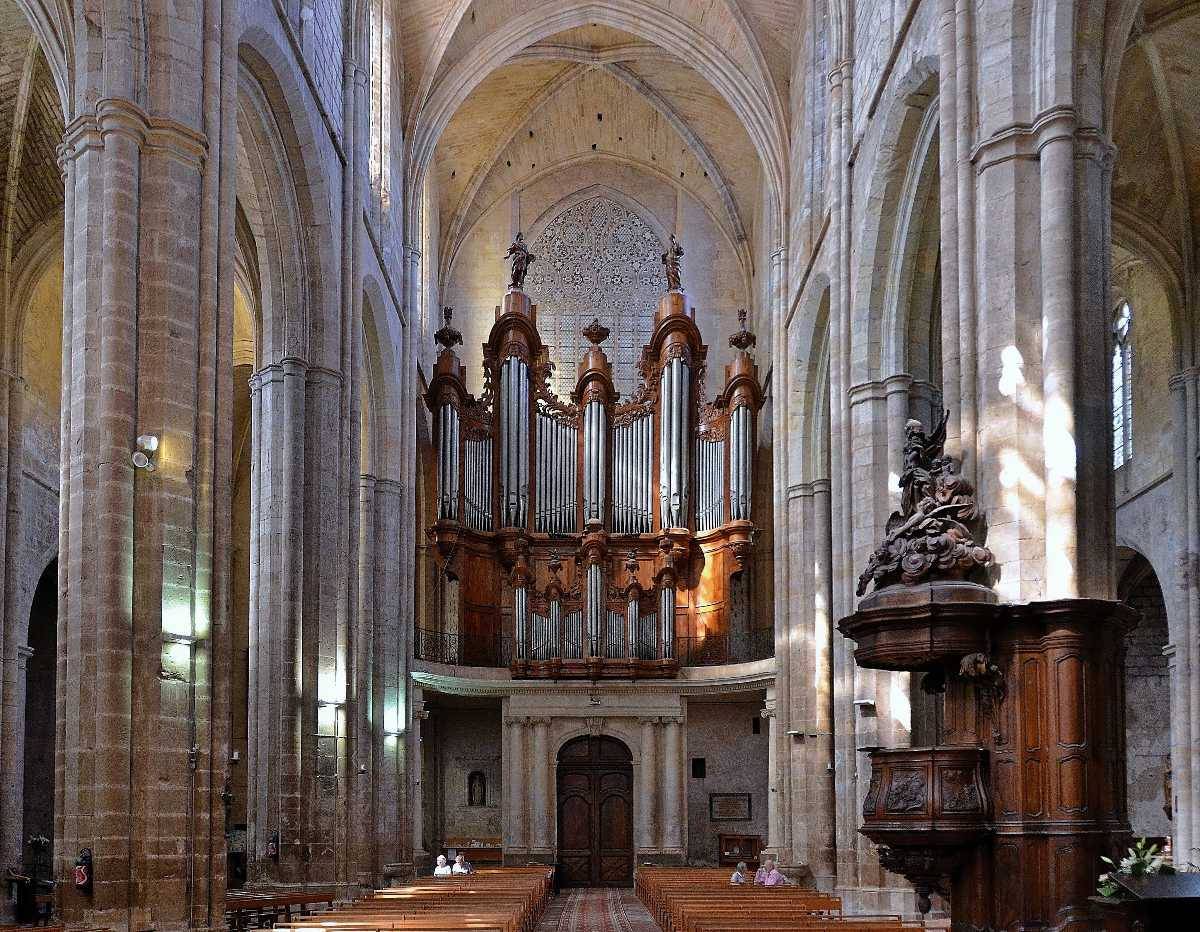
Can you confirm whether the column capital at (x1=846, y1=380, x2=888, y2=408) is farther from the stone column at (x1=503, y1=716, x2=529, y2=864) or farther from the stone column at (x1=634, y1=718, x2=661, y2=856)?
the stone column at (x1=503, y1=716, x2=529, y2=864)

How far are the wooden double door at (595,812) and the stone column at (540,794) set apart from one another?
1.55ft

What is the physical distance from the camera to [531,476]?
3559 cm

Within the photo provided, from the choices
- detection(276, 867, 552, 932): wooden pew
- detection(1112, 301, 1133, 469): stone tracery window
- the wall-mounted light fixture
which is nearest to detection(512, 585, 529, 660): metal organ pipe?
detection(276, 867, 552, 932): wooden pew

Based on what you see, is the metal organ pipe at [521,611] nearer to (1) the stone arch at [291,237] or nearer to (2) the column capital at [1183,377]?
(1) the stone arch at [291,237]

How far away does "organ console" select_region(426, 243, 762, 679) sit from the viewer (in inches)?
1355

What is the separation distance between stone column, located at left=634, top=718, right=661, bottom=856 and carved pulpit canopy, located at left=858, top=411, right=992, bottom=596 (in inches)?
814

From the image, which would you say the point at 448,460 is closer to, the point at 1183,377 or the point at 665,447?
the point at 665,447

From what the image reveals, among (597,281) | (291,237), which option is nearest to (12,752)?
(291,237)

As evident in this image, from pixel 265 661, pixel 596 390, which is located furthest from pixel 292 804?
pixel 596 390

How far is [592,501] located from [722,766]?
22.5 feet

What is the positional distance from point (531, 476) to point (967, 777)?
2295 cm

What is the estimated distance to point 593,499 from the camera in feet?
117

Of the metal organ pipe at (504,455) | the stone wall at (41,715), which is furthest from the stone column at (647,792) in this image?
the stone wall at (41,715)

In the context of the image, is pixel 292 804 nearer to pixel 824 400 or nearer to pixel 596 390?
pixel 824 400
